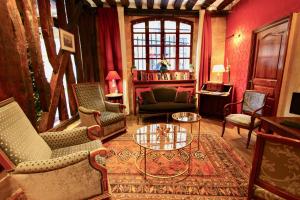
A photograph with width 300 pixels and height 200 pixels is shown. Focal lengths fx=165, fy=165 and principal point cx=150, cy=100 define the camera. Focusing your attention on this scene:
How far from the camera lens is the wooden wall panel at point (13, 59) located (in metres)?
1.71

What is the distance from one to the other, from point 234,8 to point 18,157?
496cm

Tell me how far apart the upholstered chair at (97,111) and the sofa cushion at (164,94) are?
1.25 meters

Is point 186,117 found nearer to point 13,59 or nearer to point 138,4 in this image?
point 13,59

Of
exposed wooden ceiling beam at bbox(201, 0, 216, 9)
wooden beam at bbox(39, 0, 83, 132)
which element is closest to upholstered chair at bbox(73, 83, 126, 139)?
wooden beam at bbox(39, 0, 83, 132)

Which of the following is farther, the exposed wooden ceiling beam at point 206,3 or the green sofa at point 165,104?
the exposed wooden ceiling beam at point 206,3

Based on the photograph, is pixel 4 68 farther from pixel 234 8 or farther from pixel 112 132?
pixel 234 8

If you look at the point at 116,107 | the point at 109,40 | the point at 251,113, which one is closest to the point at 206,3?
the point at 109,40

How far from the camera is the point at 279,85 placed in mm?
2658

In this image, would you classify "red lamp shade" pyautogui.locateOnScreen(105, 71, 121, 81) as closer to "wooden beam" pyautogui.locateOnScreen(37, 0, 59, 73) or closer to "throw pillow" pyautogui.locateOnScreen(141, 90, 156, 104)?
"throw pillow" pyautogui.locateOnScreen(141, 90, 156, 104)

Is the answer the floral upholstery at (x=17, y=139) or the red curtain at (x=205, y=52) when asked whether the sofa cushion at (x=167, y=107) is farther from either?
the floral upholstery at (x=17, y=139)

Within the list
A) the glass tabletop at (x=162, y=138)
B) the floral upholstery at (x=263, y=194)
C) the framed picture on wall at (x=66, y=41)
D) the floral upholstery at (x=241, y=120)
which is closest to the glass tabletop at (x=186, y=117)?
the glass tabletop at (x=162, y=138)

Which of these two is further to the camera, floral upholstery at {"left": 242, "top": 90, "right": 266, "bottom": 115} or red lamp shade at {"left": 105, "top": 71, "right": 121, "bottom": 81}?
red lamp shade at {"left": 105, "top": 71, "right": 121, "bottom": 81}

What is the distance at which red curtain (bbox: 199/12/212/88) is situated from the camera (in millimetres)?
4312

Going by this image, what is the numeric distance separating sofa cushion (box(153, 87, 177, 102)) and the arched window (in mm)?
761
